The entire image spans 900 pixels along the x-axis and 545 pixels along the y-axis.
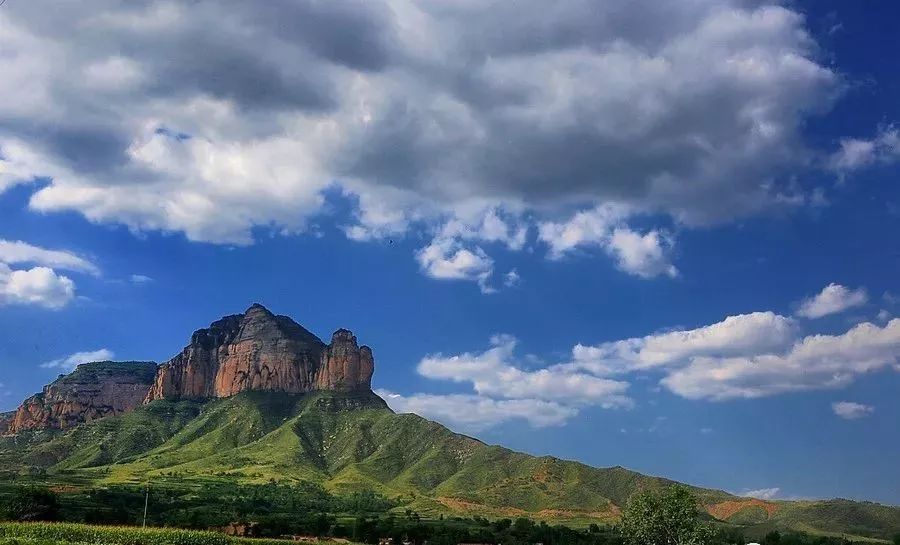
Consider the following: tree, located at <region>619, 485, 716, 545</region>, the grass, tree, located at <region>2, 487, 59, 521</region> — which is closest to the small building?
tree, located at <region>2, 487, 59, 521</region>

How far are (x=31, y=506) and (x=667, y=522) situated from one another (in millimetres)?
116781

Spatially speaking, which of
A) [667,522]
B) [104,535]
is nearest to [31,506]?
[104,535]

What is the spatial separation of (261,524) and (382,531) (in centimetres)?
2571

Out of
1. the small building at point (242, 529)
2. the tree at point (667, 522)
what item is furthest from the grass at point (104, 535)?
the tree at point (667, 522)

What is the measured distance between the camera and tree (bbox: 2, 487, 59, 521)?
139 m

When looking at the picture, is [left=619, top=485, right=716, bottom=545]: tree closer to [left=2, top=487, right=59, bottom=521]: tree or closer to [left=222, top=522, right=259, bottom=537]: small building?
[left=222, top=522, right=259, bottom=537]: small building

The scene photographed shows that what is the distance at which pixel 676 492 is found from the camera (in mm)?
102625

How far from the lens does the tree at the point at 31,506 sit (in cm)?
13938

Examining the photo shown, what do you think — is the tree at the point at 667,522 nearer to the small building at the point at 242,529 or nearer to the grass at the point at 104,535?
the grass at the point at 104,535

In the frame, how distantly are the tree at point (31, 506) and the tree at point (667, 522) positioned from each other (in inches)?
4243

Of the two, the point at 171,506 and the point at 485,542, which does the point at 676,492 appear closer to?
the point at 485,542

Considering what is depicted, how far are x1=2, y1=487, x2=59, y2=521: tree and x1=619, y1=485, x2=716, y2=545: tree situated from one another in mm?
107772

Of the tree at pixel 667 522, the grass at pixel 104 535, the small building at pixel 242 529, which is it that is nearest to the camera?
the grass at pixel 104 535

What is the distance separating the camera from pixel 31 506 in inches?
5699
